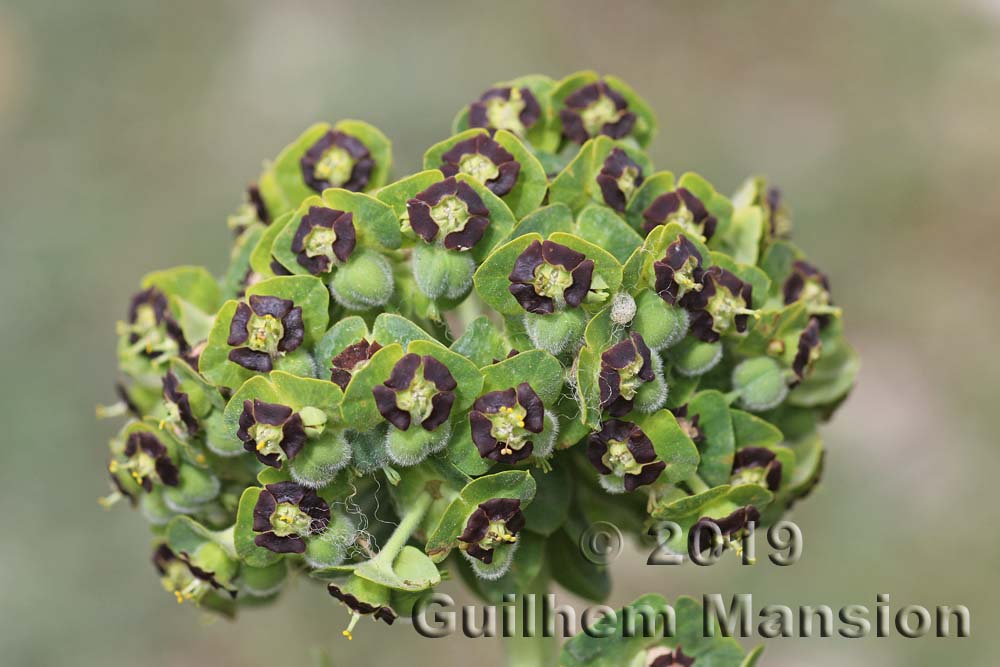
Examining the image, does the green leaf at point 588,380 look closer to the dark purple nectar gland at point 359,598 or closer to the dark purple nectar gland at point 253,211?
the dark purple nectar gland at point 359,598

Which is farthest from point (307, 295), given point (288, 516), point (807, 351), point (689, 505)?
point (807, 351)

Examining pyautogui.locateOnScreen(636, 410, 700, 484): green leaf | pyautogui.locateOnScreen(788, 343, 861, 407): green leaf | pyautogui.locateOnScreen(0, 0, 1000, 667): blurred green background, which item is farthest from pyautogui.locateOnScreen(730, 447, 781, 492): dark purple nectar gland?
pyautogui.locateOnScreen(0, 0, 1000, 667): blurred green background

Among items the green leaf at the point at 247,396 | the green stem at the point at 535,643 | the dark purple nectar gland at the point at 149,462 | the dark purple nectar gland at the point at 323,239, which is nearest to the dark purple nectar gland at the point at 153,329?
the dark purple nectar gland at the point at 149,462

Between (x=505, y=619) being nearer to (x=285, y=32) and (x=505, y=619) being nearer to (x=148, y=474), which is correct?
(x=148, y=474)

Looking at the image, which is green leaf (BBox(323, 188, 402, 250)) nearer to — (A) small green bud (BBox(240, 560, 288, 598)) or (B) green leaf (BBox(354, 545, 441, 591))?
(B) green leaf (BBox(354, 545, 441, 591))

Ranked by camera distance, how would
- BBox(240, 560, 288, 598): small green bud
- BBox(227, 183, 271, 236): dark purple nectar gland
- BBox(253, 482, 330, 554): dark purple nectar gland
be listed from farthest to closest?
1. BBox(227, 183, 271, 236): dark purple nectar gland
2. BBox(240, 560, 288, 598): small green bud
3. BBox(253, 482, 330, 554): dark purple nectar gland

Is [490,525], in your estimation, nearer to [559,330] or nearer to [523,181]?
[559,330]
